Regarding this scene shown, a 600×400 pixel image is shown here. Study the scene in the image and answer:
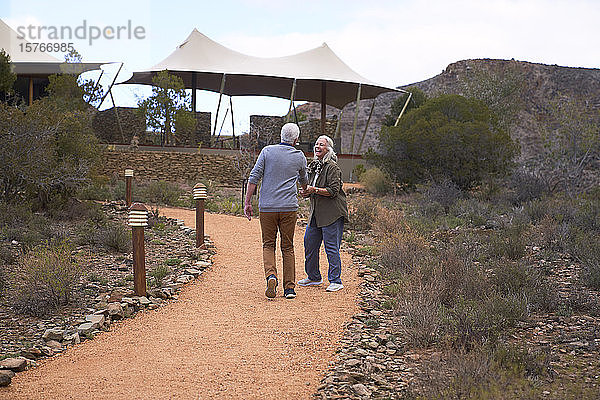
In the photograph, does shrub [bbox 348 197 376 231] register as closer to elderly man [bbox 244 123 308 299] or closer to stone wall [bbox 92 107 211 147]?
elderly man [bbox 244 123 308 299]

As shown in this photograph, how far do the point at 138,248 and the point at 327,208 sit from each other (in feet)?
7.00

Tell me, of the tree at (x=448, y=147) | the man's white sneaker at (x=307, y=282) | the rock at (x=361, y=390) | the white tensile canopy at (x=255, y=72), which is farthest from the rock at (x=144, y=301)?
the white tensile canopy at (x=255, y=72)

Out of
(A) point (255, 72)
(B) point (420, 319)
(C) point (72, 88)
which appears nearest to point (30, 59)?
(C) point (72, 88)

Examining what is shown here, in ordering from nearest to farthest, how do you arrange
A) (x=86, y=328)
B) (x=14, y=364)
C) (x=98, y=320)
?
(x=14, y=364) → (x=86, y=328) → (x=98, y=320)

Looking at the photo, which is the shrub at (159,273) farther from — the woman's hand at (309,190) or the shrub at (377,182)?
the shrub at (377,182)

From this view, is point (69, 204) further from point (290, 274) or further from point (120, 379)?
point (120, 379)

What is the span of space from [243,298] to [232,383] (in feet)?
8.29

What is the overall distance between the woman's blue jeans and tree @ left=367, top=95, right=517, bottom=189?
39.1ft

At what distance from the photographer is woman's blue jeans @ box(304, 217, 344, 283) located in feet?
22.5

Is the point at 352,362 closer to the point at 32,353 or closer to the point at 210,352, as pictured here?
the point at 210,352

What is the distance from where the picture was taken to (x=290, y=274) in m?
6.55

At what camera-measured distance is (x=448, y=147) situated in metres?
18.1

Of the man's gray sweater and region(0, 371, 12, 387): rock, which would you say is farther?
the man's gray sweater

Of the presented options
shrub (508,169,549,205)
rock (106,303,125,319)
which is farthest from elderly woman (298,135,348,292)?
shrub (508,169,549,205)
